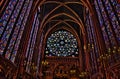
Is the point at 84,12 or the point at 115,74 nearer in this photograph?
the point at 115,74

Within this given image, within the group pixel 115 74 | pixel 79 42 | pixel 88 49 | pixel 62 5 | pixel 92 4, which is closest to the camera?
pixel 115 74

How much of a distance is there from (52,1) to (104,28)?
7.78m

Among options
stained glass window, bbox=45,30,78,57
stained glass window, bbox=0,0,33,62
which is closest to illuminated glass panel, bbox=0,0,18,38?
stained glass window, bbox=0,0,33,62

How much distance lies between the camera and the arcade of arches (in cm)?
967

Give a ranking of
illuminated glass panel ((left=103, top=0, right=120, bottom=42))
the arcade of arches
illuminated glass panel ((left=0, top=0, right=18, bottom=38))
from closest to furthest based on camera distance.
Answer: illuminated glass panel ((left=0, top=0, right=18, bottom=38)) < the arcade of arches < illuminated glass panel ((left=103, top=0, right=120, bottom=42))

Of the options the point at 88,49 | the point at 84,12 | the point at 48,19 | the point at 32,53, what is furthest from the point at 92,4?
the point at 32,53

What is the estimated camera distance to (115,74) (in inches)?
372

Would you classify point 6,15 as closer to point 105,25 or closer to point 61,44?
point 105,25

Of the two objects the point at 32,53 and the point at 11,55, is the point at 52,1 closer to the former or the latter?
the point at 32,53

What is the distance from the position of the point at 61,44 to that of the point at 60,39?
872 millimetres

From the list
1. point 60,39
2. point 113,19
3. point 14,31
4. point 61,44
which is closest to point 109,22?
point 113,19

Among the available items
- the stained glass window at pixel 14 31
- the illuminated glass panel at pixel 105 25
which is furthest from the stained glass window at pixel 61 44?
the stained glass window at pixel 14 31

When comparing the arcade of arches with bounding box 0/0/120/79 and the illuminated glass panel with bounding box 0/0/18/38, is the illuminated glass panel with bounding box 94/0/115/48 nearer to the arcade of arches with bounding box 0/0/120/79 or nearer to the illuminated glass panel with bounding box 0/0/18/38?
the arcade of arches with bounding box 0/0/120/79

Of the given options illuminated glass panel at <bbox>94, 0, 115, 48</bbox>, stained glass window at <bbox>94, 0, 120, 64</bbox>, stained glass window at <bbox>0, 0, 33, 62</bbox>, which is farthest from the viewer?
illuminated glass panel at <bbox>94, 0, 115, 48</bbox>
